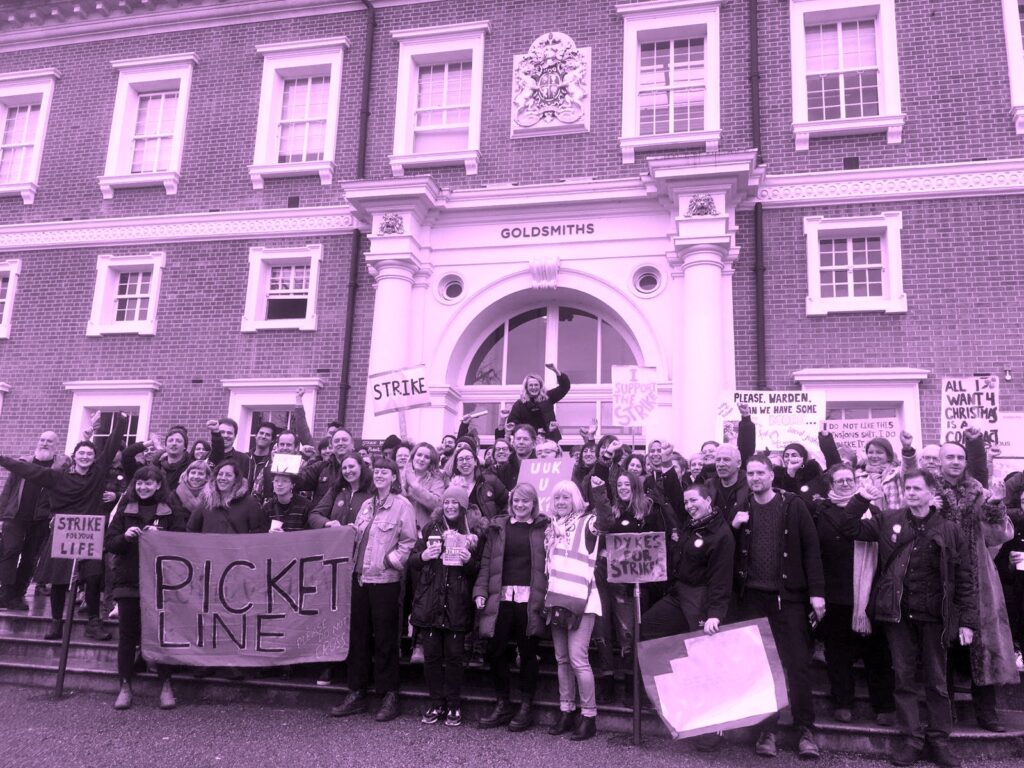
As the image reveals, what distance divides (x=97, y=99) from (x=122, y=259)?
378cm

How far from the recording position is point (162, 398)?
14906 millimetres

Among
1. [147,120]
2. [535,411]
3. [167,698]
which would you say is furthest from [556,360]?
[147,120]

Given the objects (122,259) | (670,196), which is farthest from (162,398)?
(670,196)

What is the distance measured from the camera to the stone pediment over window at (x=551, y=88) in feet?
47.0

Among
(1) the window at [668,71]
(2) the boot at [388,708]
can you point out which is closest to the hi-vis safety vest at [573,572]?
(2) the boot at [388,708]

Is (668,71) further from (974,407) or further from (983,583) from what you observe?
(983,583)

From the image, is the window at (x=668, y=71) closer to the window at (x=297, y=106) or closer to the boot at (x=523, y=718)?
the window at (x=297, y=106)

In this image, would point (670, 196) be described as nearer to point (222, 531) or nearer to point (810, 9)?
point (810, 9)

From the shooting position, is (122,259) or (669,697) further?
(122,259)

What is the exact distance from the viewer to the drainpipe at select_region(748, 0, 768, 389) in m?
12.6

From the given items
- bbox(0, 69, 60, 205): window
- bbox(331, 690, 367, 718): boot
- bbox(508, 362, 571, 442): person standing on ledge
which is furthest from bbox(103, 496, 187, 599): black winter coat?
bbox(0, 69, 60, 205): window

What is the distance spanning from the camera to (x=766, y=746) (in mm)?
6148

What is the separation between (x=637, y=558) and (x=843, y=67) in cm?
1071

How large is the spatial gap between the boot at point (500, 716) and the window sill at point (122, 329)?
36.7 ft
